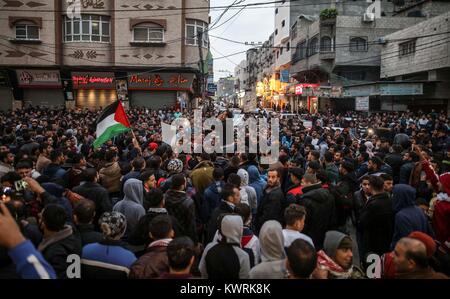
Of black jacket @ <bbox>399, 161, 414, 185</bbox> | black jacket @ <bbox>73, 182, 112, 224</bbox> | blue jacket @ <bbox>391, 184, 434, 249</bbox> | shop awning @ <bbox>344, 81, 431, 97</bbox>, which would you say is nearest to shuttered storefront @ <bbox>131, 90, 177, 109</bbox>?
shop awning @ <bbox>344, 81, 431, 97</bbox>

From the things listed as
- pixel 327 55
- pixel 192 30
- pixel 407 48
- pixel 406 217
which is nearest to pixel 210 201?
pixel 406 217

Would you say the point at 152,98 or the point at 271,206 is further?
the point at 152,98

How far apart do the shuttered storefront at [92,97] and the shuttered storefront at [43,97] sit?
1.45 m

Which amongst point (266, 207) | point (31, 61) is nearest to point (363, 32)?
point (31, 61)

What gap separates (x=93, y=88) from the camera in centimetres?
3177

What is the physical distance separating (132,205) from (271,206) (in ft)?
6.70

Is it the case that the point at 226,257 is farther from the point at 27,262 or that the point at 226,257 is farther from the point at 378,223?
the point at 378,223

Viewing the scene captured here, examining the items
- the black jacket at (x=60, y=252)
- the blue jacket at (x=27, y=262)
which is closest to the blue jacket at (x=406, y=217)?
the black jacket at (x=60, y=252)

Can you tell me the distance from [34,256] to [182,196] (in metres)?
2.80

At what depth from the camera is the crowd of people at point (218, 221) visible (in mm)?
3191

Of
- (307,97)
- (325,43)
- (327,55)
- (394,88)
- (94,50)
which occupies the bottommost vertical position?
(394,88)

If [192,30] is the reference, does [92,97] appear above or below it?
below

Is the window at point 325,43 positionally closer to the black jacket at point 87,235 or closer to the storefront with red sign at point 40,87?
the storefront with red sign at point 40,87

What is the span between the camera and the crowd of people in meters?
3.19
